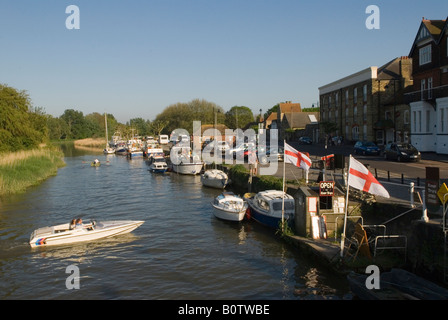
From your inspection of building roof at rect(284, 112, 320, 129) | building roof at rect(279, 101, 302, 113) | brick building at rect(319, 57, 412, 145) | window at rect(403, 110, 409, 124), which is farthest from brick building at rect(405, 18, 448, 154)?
building roof at rect(279, 101, 302, 113)

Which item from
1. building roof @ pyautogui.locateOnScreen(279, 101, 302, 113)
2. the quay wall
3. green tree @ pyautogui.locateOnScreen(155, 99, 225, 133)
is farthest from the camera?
green tree @ pyautogui.locateOnScreen(155, 99, 225, 133)

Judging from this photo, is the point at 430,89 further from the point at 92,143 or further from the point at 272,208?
the point at 92,143

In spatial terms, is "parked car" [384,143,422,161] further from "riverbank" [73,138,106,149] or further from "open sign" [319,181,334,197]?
"riverbank" [73,138,106,149]

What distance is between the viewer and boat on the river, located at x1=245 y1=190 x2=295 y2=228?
19.4 metres

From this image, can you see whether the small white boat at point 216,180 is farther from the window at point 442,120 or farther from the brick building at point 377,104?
the brick building at point 377,104

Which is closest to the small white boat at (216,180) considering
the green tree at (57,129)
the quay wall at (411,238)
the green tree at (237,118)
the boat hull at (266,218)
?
the boat hull at (266,218)

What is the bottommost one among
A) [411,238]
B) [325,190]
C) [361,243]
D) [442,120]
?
[361,243]

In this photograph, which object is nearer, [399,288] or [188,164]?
[399,288]

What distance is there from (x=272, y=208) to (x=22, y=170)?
99.7 feet

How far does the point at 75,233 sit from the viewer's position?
18891 mm

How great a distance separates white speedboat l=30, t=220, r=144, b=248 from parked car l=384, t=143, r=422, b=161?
22241 mm

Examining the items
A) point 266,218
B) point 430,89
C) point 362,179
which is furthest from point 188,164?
point 362,179

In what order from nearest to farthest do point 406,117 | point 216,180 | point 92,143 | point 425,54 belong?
point 216,180, point 425,54, point 406,117, point 92,143
